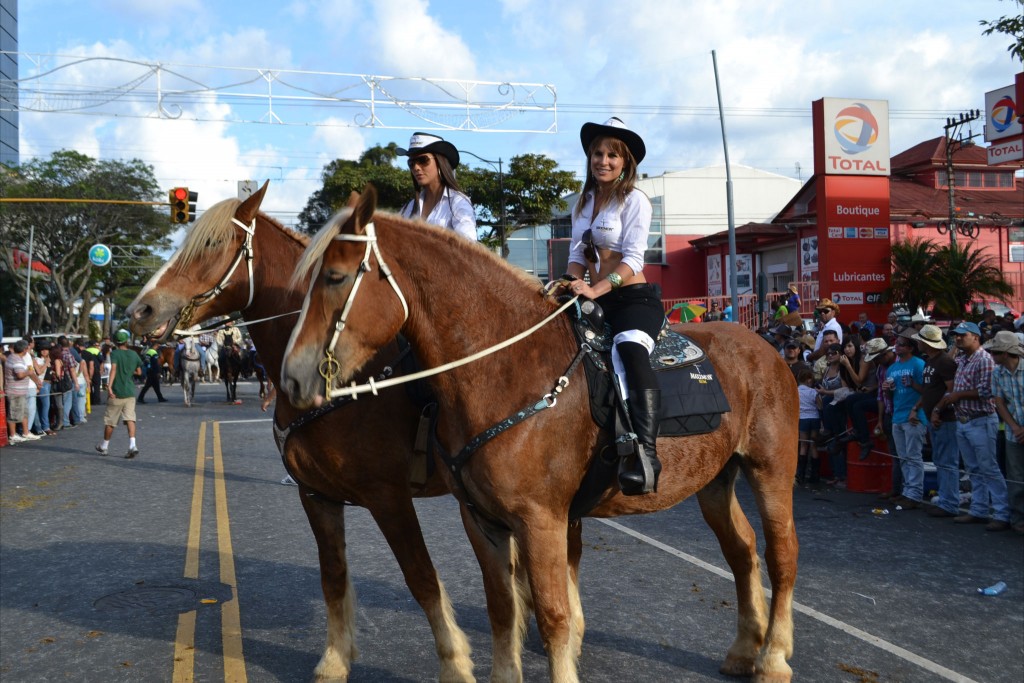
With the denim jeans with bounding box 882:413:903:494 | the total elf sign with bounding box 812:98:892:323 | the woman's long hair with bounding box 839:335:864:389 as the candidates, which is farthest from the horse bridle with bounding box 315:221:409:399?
the total elf sign with bounding box 812:98:892:323

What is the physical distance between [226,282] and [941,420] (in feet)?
27.6

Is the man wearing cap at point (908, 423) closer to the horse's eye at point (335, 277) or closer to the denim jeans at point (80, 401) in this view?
the horse's eye at point (335, 277)

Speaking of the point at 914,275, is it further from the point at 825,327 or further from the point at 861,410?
the point at 861,410

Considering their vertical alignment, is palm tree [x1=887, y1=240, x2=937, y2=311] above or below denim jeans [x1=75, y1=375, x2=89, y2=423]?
above

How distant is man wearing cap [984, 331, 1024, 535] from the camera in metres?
8.97

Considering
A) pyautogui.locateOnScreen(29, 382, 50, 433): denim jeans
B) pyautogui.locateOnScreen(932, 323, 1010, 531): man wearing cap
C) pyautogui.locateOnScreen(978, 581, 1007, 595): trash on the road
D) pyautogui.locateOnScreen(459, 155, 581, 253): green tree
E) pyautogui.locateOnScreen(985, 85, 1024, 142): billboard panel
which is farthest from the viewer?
pyautogui.locateOnScreen(459, 155, 581, 253): green tree

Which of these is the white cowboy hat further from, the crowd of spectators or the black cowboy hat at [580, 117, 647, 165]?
the black cowboy hat at [580, 117, 647, 165]

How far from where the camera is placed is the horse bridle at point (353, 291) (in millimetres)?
3404

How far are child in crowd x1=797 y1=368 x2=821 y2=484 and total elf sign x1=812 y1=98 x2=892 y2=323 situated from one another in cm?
1021

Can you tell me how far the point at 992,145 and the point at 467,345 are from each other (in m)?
18.0

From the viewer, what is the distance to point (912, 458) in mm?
10438

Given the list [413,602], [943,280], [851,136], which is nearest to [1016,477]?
[413,602]

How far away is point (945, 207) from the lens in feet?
127

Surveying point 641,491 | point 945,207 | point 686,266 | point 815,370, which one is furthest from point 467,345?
point 686,266
